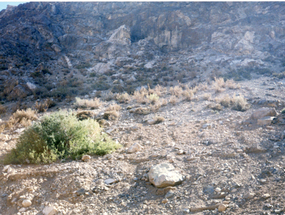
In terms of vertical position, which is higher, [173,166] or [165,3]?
[165,3]

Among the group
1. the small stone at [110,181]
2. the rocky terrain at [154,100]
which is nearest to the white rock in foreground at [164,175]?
the rocky terrain at [154,100]

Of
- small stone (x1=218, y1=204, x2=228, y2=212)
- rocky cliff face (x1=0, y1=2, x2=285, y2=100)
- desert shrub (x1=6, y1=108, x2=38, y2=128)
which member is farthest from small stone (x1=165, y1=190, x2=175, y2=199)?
rocky cliff face (x1=0, y1=2, x2=285, y2=100)

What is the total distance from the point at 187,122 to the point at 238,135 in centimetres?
205

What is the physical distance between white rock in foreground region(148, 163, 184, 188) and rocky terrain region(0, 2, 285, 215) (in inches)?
0.7

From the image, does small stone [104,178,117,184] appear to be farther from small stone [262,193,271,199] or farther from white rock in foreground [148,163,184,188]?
small stone [262,193,271,199]

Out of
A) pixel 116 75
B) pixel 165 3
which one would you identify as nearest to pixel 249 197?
pixel 116 75

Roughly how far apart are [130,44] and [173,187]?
22163 mm

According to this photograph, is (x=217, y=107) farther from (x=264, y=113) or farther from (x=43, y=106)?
(x=43, y=106)

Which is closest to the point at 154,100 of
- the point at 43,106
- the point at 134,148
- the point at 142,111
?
the point at 142,111

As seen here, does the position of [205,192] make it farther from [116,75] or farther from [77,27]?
[77,27]

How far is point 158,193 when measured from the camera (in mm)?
3143

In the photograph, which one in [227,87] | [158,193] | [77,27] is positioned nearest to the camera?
[158,193]

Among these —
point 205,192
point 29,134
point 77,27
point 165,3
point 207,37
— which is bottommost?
point 205,192

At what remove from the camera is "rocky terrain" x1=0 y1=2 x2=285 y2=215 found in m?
3.07
